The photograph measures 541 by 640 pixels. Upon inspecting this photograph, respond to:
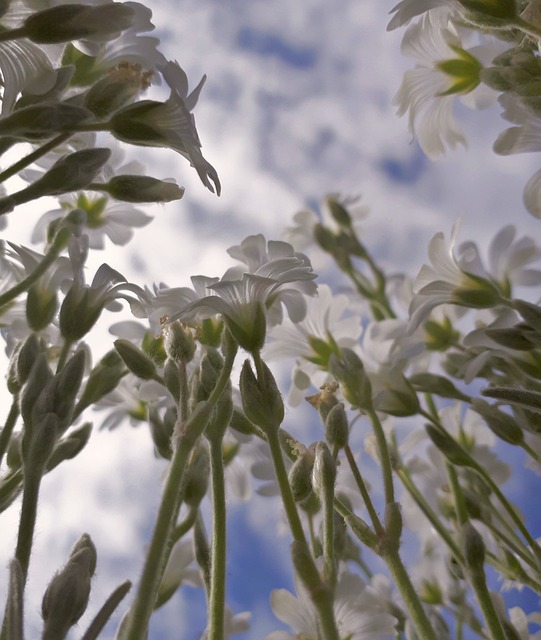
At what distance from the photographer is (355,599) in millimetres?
659

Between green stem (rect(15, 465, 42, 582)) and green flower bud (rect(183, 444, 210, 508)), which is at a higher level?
green flower bud (rect(183, 444, 210, 508))

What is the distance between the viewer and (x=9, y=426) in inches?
22.6

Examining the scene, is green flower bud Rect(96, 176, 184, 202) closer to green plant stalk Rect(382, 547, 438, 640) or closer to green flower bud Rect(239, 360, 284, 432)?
green flower bud Rect(239, 360, 284, 432)

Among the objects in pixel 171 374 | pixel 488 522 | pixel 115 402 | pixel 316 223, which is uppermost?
pixel 316 223

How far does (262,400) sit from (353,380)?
0.22 meters

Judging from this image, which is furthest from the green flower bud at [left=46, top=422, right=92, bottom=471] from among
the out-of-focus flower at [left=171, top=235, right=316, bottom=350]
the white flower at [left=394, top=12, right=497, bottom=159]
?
the white flower at [left=394, top=12, right=497, bottom=159]

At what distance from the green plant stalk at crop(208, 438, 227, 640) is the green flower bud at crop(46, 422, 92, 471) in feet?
0.50

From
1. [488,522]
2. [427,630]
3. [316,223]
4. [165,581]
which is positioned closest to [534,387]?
[488,522]

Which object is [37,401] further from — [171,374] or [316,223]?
[316,223]

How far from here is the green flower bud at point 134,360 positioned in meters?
0.63

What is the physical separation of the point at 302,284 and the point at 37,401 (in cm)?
26

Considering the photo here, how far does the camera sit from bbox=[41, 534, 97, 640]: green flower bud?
1.32 ft

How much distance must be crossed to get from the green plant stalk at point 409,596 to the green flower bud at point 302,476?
0.27ft

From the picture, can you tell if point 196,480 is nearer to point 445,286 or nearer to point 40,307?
point 40,307
